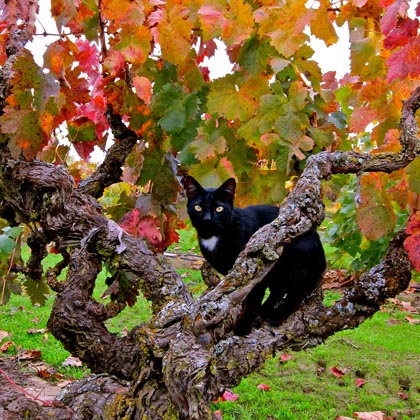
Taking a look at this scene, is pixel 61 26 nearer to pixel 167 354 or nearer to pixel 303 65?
pixel 303 65

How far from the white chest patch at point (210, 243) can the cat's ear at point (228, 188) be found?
0.62 feet

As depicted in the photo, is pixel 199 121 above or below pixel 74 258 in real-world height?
above

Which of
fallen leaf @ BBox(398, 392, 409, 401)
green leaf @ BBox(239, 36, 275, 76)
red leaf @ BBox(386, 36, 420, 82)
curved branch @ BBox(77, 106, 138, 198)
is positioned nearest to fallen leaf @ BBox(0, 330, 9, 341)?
curved branch @ BBox(77, 106, 138, 198)

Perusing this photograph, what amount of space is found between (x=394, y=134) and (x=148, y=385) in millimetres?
1212

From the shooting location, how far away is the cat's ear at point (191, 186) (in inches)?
87.3

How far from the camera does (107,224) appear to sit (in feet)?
6.11

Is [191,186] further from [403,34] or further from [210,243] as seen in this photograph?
[403,34]

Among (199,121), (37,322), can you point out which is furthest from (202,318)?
(37,322)

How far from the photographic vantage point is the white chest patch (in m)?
2.31

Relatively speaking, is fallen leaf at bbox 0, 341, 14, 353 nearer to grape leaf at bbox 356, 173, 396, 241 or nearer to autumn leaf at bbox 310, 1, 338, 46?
grape leaf at bbox 356, 173, 396, 241

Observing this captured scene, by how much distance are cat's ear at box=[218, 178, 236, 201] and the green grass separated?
70cm

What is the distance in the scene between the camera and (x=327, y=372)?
3938 millimetres

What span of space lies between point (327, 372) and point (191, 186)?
2.33 m

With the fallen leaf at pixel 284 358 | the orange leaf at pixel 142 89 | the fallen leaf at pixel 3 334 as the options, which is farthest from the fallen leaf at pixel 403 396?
the fallen leaf at pixel 3 334
